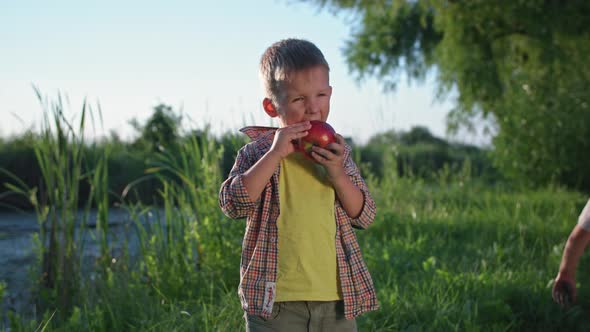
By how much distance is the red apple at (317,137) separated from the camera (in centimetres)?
156

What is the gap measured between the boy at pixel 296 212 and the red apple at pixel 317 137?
0.01m

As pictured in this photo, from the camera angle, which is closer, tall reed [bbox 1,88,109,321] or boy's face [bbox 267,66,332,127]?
boy's face [bbox 267,66,332,127]

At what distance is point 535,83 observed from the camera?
8.21 m

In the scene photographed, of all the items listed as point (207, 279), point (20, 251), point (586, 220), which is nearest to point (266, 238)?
point (586, 220)

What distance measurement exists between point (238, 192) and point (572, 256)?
1528 millimetres

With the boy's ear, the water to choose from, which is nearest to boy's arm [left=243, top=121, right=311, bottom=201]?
the boy's ear

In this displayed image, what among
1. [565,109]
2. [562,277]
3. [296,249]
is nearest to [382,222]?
[562,277]

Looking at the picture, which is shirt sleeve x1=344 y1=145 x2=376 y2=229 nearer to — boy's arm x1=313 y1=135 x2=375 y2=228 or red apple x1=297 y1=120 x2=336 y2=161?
boy's arm x1=313 y1=135 x2=375 y2=228

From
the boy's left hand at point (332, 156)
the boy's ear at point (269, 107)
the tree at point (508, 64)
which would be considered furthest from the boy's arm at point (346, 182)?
the tree at point (508, 64)

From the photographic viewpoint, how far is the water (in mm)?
3582

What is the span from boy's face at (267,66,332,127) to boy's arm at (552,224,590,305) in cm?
129

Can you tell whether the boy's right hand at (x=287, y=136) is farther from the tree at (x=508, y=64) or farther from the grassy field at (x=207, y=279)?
the tree at (x=508, y=64)

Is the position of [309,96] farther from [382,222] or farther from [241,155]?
[382,222]

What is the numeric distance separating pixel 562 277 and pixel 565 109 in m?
5.79
